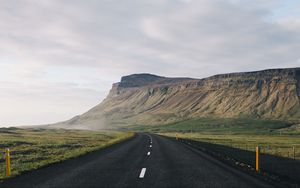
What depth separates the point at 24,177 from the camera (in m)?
16.3

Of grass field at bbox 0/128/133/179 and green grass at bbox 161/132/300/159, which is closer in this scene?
grass field at bbox 0/128/133/179

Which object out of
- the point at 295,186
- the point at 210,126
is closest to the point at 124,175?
the point at 295,186

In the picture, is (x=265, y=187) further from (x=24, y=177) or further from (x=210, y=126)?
(x=210, y=126)

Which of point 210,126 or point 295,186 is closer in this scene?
point 295,186

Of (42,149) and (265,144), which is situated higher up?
(265,144)

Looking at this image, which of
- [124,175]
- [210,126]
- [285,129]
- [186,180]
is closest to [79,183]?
→ [124,175]

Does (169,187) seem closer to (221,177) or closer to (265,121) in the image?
(221,177)

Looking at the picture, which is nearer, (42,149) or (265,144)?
(42,149)

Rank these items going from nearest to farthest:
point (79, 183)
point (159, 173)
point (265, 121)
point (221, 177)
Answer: point (79, 183)
point (221, 177)
point (159, 173)
point (265, 121)

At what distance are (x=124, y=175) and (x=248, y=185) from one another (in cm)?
506

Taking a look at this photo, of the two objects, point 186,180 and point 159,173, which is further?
point 159,173

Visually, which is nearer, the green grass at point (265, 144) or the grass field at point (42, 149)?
the grass field at point (42, 149)

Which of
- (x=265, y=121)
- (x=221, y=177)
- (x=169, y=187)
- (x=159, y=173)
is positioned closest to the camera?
(x=169, y=187)

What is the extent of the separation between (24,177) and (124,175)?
3.98 m
